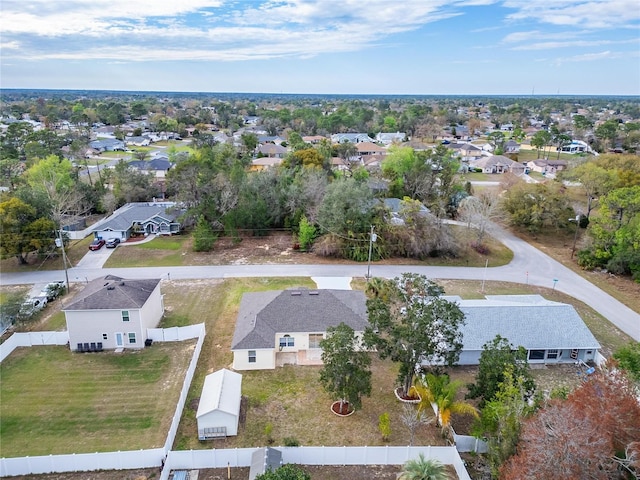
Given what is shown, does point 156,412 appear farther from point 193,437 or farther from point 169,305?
point 169,305

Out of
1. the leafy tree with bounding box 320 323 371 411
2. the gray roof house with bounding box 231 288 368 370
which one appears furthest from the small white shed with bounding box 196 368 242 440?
the leafy tree with bounding box 320 323 371 411

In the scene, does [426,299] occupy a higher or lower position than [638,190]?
lower

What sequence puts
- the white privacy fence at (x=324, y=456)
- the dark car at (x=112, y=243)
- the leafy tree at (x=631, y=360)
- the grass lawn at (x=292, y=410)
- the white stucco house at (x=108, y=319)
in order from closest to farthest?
the white privacy fence at (x=324, y=456), the leafy tree at (x=631, y=360), the grass lawn at (x=292, y=410), the white stucco house at (x=108, y=319), the dark car at (x=112, y=243)

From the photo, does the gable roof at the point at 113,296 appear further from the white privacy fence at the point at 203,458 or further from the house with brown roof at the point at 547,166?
the house with brown roof at the point at 547,166

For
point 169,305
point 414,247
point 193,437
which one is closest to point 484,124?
point 414,247

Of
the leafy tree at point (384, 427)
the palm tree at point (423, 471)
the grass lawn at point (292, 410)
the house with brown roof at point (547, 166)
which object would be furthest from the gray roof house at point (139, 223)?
the house with brown roof at point (547, 166)

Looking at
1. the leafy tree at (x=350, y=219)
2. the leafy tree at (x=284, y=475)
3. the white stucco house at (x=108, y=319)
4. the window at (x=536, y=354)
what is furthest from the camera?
the leafy tree at (x=350, y=219)
